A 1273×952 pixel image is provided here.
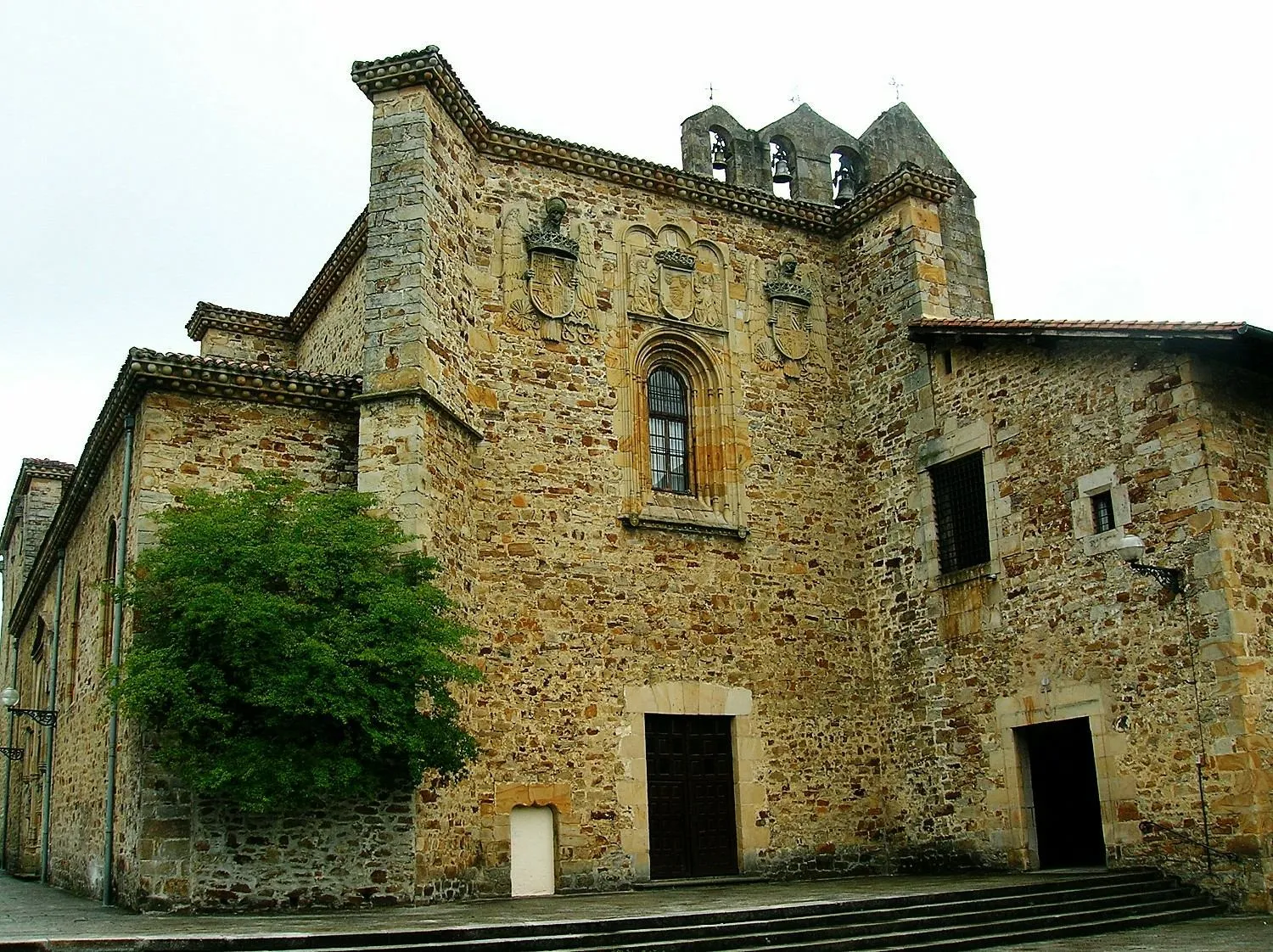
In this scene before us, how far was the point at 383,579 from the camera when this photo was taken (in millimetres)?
13391

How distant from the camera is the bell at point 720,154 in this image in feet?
71.1

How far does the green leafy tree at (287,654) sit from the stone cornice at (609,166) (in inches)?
234

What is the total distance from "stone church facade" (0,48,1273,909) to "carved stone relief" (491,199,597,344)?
5cm

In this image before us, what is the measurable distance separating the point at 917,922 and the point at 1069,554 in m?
5.78

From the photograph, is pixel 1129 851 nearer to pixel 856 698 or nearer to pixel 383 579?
pixel 856 698

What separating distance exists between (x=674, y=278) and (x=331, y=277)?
5.47m

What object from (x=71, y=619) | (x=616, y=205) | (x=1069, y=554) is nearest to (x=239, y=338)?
(x=71, y=619)

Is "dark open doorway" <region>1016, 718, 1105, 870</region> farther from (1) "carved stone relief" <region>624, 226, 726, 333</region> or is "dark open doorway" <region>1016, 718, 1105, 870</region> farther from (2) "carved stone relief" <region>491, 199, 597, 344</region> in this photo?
(2) "carved stone relief" <region>491, 199, 597, 344</region>

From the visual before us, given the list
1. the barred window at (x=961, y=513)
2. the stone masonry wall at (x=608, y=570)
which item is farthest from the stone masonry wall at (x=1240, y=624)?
the stone masonry wall at (x=608, y=570)

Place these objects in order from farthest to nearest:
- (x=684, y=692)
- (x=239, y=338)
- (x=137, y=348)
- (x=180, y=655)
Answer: (x=239, y=338) → (x=684, y=692) → (x=137, y=348) → (x=180, y=655)

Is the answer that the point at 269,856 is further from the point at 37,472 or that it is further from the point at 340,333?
the point at 37,472

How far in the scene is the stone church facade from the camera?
14.0 metres

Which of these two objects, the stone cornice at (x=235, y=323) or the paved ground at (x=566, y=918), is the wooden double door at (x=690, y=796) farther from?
the stone cornice at (x=235, y=323)

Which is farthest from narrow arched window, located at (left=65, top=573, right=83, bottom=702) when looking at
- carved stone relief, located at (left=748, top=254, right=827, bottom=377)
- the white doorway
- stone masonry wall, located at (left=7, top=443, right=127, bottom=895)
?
carved stone relief, located at (left=748, top=254, right=827, bottom=377)
